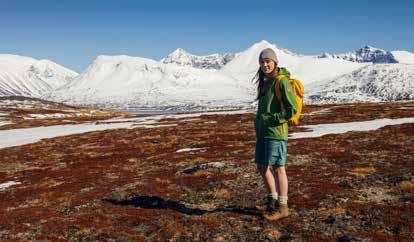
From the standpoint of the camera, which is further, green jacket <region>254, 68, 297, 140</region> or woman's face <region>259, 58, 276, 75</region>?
woman's face <region>259, 58, 276, 75</region>

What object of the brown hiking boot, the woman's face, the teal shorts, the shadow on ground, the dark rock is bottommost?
the shadow on ground

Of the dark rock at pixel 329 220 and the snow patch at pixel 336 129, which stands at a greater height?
the dark rock at pixel 329 220

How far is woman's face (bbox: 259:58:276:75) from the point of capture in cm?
1312

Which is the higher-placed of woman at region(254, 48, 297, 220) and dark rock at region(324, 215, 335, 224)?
woman at region(254, 48, 297, 220)

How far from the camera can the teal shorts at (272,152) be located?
13.3 metres

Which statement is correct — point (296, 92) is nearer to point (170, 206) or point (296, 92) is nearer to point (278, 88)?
point (278, 88)

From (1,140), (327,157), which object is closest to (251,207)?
(327,157)

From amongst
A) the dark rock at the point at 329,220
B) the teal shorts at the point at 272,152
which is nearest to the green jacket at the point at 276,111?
the teal shorts at the point at 272,152

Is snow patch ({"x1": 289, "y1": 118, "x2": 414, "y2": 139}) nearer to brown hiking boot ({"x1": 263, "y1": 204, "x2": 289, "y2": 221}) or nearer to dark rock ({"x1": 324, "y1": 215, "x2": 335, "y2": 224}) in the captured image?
dark rock ({"x1": 324, "y1": 215, "x2": 335, "y2": 224})

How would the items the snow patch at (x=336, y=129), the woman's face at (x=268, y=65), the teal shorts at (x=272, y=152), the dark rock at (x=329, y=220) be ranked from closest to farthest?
the woman's face at (x=268, y=65)
the teal shorts at (x=272, y=152)
the dark rock at (x=329, y=220)
the snow patch at (x=336, y=129)

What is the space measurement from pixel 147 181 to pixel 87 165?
11870mm

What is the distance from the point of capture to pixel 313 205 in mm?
16359

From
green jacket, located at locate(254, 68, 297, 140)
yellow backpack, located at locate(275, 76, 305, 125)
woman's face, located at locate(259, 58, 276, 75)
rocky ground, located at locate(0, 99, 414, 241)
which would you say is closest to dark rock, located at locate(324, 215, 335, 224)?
rocky ground, located at locate(0, 99, 414, 241)

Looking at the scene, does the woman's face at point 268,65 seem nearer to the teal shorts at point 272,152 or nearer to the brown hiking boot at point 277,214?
the teal shorts at point 272,152
